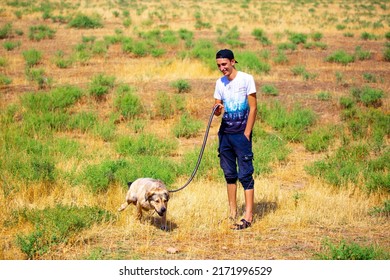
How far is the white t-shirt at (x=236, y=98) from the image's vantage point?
283 inches

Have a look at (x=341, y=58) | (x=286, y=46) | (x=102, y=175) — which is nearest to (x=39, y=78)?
(x=102, y=175)

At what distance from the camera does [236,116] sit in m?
7.29

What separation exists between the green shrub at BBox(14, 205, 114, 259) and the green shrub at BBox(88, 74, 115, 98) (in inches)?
337

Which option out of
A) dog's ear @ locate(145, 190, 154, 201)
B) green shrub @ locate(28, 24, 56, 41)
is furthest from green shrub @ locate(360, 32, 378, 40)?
dog's ear @ locate(145, 190, 154, 201)

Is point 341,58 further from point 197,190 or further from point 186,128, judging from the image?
point 197,190

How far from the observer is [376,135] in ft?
43.3

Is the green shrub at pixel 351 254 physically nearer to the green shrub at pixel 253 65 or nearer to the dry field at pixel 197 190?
the dry field at pixel 197 190

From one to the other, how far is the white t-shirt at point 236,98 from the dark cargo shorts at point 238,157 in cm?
12

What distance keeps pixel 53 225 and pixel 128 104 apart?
8108 millimetres

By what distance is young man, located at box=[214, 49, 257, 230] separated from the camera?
7.16 m

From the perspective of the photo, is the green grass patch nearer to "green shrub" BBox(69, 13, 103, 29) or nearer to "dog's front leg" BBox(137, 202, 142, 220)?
"dog's front leg" BBox(137, 202, 142, 220)

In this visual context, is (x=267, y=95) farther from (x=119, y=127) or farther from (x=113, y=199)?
(x=113, y=199)
